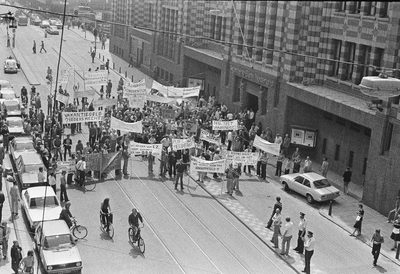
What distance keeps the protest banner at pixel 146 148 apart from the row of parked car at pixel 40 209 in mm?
4669

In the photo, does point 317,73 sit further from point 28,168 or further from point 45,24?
point 45,24

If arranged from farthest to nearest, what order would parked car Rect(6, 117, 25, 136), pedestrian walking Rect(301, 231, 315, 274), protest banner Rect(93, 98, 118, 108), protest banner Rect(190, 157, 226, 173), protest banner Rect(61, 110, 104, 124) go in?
1. protest banner Rect(93, 98, 118, 108)
2. parked car Rect(6, 117, 25, 136)
3. protest banner Rect(61, 110, 104, 124)
4. protest banner Rect(190, 157, 226, 173)
5. pedestrian walking Rect(301, 231, 315, 274)

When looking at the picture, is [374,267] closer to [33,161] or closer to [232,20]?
[33,161]

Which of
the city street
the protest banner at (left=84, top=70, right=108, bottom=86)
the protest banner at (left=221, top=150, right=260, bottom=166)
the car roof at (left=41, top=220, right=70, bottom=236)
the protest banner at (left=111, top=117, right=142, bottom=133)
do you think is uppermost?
the protest banner at (left=84, top=70, right=108, bottom=86)

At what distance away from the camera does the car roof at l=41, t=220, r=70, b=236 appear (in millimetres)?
21578

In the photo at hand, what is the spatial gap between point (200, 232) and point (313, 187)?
7004 millimetres

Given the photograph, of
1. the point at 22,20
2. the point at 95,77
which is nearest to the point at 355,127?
the point at 95,77

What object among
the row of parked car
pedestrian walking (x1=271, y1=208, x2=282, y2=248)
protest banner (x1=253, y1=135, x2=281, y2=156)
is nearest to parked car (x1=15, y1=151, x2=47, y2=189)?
the row of parked car

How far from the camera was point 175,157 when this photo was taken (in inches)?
1288

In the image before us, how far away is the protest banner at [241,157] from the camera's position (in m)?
31.6

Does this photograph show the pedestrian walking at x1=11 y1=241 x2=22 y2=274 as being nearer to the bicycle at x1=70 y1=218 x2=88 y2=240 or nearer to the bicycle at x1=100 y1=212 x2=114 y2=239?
the bicycle at x1=70 y1=218 x2=88 y2=240

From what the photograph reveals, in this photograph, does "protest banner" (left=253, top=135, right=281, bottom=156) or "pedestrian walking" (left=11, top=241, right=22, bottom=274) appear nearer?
"pedestrian walking" (left=11, top=241, right=22, bottom=274)

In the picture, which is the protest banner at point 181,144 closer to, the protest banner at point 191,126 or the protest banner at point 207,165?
the protest banner at point 207,165

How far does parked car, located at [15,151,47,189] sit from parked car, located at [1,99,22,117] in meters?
11.6
